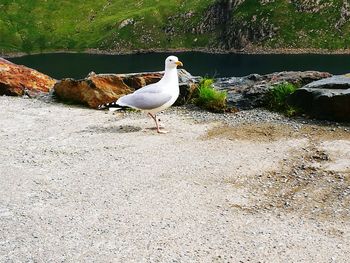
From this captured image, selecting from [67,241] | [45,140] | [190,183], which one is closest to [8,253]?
[67,241]

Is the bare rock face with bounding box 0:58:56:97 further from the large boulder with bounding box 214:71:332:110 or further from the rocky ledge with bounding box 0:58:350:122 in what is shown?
the large boulder with bounding box 214:71:332:110

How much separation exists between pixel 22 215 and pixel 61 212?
1180mm

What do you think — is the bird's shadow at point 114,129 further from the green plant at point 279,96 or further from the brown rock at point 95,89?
the green plant at point 279,96

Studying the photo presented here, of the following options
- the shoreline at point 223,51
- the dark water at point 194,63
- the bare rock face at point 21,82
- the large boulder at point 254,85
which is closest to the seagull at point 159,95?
the large boulder at point 254,85

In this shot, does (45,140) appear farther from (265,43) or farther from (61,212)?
(265,43)

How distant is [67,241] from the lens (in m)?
13.3

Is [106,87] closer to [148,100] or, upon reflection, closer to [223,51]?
[148,100]

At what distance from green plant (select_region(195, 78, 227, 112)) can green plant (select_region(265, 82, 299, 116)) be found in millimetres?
2467

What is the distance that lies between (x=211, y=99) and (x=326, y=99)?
6.19m

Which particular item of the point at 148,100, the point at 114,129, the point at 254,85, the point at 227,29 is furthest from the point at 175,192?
the point at 227,29

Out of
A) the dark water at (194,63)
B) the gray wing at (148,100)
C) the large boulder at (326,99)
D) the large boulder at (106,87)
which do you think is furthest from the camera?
the dark water at (194,63)

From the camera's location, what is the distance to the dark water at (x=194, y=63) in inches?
5133

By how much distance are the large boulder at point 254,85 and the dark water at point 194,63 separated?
90322mm

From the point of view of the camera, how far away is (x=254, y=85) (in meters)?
27.5
